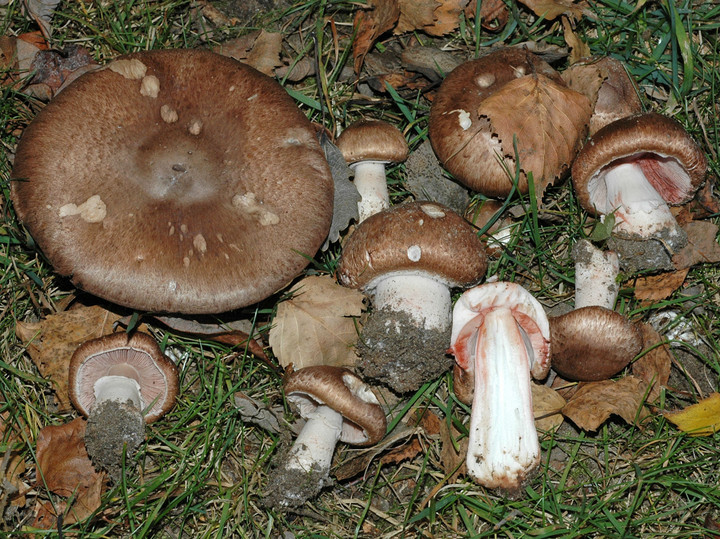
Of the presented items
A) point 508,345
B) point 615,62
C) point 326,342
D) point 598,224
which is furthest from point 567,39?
point 326,342

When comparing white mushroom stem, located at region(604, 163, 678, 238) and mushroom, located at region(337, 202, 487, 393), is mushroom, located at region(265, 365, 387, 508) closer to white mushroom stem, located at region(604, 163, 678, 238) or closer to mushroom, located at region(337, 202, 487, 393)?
mushroom, located at region(337, 202, 487, 393)

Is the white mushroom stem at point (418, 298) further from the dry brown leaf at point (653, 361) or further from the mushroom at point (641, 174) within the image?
the dry brown leaf at point (653, 361)

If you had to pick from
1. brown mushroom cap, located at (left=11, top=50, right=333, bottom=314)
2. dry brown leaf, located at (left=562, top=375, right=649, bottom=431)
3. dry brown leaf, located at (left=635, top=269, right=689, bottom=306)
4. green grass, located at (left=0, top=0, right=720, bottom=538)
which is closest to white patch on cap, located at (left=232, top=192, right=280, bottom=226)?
brown mushroom cap, located at (left=11, top=50, right=333, bottom=314)

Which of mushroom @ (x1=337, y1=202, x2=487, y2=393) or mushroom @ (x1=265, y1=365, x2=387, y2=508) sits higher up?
mushroom @ (x1=337, y1=202, x2=487, y2=393)

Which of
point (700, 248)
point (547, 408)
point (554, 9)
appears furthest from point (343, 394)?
point (554, 9)

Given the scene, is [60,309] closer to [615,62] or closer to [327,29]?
[327,29]

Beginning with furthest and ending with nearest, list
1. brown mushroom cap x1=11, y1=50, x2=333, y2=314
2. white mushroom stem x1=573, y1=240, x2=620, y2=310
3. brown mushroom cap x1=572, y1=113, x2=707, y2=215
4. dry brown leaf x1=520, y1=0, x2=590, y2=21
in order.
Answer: dry brown leaf x1=520, y1=0, x2=590, y2=21 → white mushroom stem x1=573, y1=240, x2=620, y2=310 → brown mushroom cap x1=572, y1=113, x2=707, y2=215 → brown mushroom cap x1=11, y1=50, x2=333, y2=314
